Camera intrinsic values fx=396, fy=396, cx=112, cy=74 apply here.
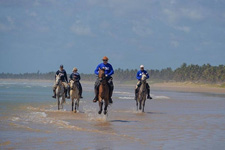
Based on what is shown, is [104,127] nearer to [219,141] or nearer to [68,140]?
[68,140]

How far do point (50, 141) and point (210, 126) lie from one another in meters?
6.17

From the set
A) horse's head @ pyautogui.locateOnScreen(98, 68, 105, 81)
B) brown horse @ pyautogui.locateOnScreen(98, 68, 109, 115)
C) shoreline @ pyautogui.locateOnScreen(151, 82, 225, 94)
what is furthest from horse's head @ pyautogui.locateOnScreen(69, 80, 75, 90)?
shoreline @ pyautogui.locateOnScreen(151, 82, 225, 94)

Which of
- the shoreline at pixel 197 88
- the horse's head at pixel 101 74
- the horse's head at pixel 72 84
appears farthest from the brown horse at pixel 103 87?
the shoreline at pixel 197 88

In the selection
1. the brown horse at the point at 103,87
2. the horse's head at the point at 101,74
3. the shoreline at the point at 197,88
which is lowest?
the shoreline at the point at 197,88

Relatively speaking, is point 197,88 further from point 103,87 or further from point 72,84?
point 103,87

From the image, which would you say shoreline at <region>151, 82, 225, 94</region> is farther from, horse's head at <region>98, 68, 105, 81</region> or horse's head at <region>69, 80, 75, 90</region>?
horse's head at <region>98, 68, 105, 81</region>

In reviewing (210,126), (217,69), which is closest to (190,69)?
(217,69)

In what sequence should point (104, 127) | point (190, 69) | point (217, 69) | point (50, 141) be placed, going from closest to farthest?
point (50, 141)
point (104, 127)
point (217, 69)
point (190, 69)

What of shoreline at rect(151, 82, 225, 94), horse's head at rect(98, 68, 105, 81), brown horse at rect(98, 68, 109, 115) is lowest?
shoreline at rect(151, 82, 225, 94)

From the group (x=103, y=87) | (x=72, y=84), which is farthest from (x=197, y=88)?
(x=103, y=87)

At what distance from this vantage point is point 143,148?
9.01 meters

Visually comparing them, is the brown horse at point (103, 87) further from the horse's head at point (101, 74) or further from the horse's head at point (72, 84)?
the horse's head at point (72, 84)

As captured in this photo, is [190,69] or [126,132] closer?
[126,132]

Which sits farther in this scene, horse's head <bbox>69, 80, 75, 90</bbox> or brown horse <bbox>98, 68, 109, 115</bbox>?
horse's head <bbox>69, 80, 75, 90</bbox>
